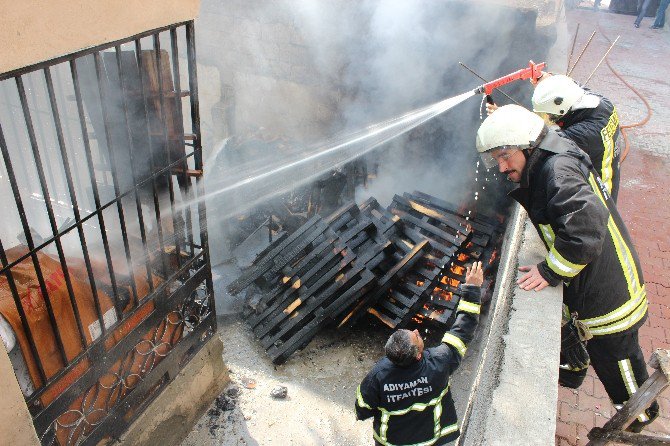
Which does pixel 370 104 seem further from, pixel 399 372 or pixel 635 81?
pixel 635 81

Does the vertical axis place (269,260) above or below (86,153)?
below

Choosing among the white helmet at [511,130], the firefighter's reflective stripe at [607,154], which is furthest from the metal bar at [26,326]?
the firefighter's reflective stripe at [607,154]

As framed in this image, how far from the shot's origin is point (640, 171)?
27.4 feet

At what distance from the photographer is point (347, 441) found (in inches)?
190

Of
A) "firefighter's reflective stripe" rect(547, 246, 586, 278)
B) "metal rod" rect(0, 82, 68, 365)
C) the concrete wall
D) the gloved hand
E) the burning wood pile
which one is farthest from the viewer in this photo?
the burning wood pile

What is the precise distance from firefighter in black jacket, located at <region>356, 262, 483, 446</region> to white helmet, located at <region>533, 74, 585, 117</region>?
2169mm

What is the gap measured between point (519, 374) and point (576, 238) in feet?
3.00

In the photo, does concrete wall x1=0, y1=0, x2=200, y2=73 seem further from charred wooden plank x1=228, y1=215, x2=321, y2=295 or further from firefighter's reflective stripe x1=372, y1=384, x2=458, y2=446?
charred wooden plank x1=228, y1=215, x2=321, y2=295

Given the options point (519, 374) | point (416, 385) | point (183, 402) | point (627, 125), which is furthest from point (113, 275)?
point (627, 125)

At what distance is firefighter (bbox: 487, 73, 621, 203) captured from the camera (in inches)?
181

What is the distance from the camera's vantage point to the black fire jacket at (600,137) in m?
4.60

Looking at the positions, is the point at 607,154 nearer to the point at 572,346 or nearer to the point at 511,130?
the point at 511,130

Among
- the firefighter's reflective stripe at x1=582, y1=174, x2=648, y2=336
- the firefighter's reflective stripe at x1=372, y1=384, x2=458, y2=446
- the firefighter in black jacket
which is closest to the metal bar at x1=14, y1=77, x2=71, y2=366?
the firefighter in black jacket

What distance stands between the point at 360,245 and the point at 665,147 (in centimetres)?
648
